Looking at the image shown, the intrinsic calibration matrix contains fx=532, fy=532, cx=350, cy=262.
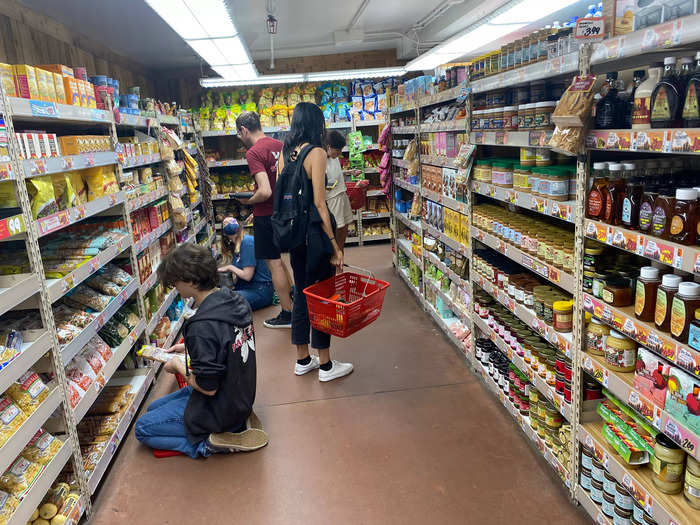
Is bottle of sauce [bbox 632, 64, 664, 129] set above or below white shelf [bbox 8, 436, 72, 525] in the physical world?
above

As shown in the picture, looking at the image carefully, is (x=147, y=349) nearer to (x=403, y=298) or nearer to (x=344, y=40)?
(x=403, y=298)

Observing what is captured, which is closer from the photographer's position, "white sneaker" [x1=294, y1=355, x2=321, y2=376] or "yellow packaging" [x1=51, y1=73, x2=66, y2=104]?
"yellow packaging" [x1=51, y1=73, x2=66, y2=104]

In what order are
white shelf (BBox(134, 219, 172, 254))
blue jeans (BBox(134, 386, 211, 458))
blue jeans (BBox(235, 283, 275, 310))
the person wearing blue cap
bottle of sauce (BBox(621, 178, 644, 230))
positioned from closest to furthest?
bottle of sauce (BBox(621, 178, 644, 230)) → blue jeans (BBox(134, 386, 211, 458)) → white shelf (BBox(134, 219, 172, 254)) → the person wearing blue cap → blue jeans (BBox(235, 283, 275, 310))

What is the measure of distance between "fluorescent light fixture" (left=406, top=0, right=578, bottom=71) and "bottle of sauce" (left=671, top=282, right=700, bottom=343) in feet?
7.07

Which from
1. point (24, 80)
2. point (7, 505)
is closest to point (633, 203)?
point (7, 505)

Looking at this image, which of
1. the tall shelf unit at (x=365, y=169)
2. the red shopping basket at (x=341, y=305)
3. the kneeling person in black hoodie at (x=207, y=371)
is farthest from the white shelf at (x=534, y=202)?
the tall shelf unit at (x=365, y=169)

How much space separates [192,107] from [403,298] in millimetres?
5682

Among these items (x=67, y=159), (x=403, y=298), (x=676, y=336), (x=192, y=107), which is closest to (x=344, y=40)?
(x=192, y=107)

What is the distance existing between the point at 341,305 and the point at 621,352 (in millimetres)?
1674

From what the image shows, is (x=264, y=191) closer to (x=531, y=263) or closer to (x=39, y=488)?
(x=531, y=263)

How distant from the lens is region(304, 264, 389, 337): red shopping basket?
342 cm

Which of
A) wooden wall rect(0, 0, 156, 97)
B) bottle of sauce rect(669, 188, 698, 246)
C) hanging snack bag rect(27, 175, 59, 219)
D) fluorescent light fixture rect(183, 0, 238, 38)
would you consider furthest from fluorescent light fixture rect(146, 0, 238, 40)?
bottle of sauce rect(669, 188, 698, 246)

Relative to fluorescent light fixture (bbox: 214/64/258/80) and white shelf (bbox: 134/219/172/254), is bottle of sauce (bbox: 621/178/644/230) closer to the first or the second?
white shelf (bbox: 134/219/172/254)

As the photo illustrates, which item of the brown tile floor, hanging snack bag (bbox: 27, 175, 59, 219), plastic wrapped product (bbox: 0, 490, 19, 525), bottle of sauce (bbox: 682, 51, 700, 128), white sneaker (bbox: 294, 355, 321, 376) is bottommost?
the brown tile floor
